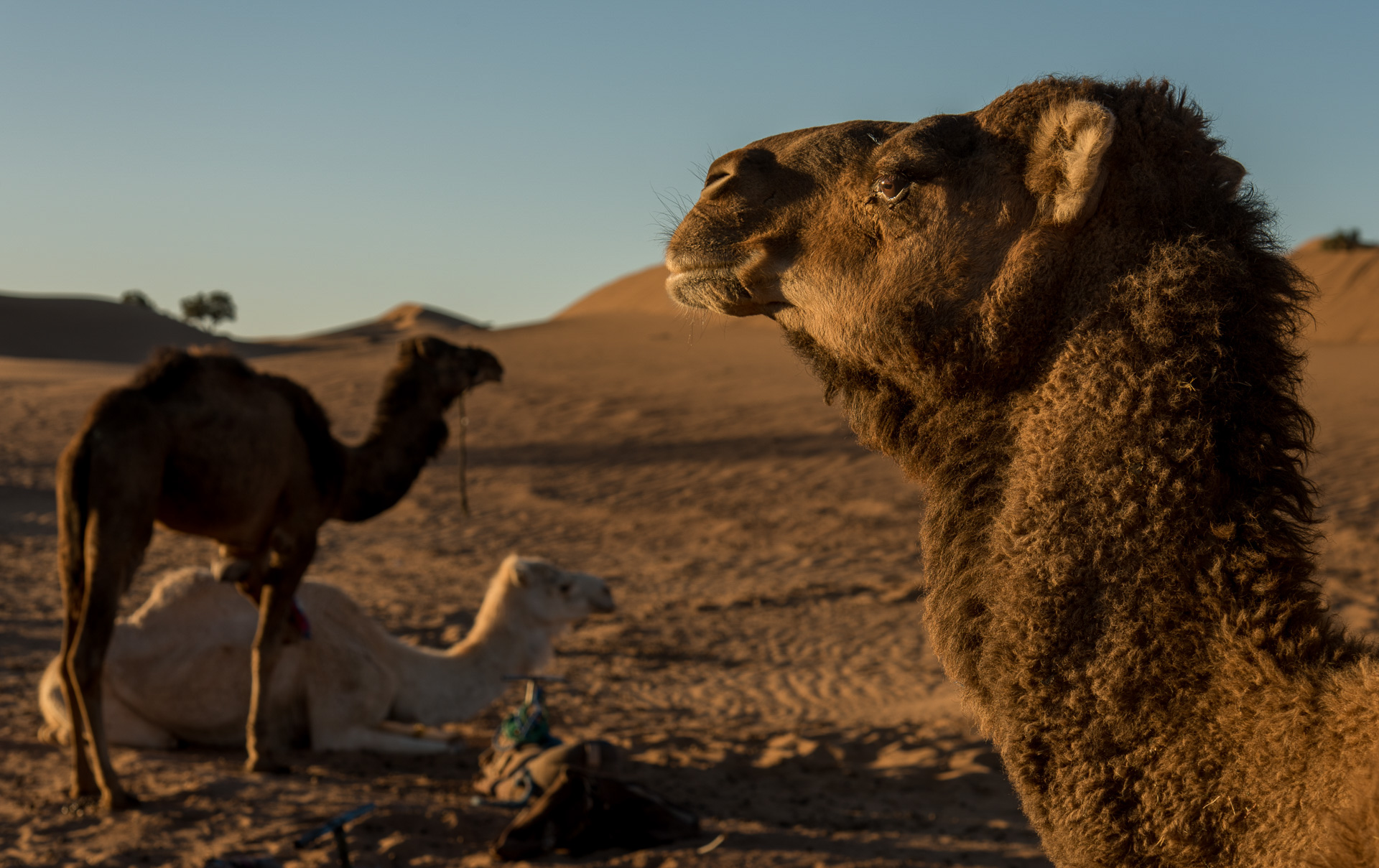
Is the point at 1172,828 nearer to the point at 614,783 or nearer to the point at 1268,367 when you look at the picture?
the point at 1268,367

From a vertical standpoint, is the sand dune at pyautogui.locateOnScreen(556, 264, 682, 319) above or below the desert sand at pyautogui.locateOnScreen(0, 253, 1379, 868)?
above

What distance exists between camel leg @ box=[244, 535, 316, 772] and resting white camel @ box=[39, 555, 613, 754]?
21cm

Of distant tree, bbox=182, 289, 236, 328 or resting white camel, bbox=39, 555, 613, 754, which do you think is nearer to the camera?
resting white camel, bbox=39, 555, 613, 754

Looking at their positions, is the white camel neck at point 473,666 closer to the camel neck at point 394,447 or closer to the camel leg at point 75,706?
the camel neck at point 394,447

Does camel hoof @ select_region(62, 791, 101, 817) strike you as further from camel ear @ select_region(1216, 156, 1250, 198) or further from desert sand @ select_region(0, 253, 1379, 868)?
camel ear @ select_region(1216, 156, 1250, 198)

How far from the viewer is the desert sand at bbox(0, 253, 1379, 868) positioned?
5395mm

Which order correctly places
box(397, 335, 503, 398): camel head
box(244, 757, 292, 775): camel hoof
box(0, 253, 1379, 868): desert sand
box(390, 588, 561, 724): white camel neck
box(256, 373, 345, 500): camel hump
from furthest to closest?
box(397, 335, 503, 398): camel head → box(390, 588, 561, 724): white camel neck → box(256, 373, 345, 500): camel hump → box(244, 757, 292, 775): camel hoof → box(0, 253, 1379, 868): desert sand

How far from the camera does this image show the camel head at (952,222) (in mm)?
2057

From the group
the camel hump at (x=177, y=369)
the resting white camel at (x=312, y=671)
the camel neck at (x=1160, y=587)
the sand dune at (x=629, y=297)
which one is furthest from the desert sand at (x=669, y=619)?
the sand dune at (x=629, y=297)

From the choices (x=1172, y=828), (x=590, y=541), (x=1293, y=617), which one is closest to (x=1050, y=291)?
(x=1293, y=617)

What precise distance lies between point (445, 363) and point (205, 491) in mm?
2371

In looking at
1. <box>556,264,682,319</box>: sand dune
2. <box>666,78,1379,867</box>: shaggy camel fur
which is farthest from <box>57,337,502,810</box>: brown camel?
<box>556,264,682,319</box>: sand dune

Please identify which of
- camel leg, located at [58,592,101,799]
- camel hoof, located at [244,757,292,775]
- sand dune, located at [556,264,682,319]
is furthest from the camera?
sand dune, located at [556,264,682,319]

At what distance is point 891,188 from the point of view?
2.26m
